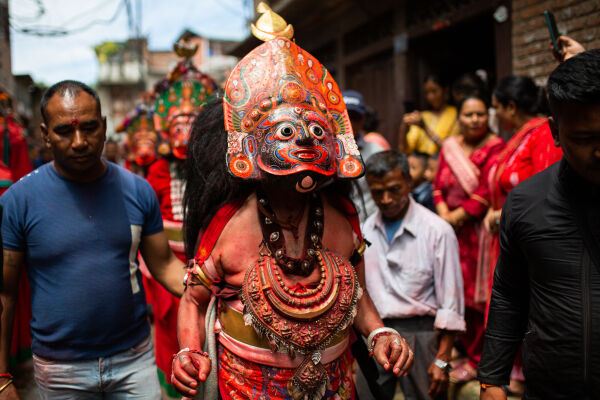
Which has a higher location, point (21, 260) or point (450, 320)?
point (21, 260)

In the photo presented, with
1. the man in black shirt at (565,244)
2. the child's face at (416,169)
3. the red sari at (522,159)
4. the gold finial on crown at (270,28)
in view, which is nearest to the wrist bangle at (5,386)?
the gold finial on crown at (270,28)

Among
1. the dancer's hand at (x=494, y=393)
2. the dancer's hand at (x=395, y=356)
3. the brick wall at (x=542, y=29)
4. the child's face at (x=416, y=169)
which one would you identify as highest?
the brick wall at (x=542, y=29)

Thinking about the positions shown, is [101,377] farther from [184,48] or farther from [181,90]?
[184,48]

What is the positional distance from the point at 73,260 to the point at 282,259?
111 cm

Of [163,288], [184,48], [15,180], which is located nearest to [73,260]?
[163,288]

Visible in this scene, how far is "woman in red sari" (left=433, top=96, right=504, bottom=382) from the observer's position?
384 centimetres

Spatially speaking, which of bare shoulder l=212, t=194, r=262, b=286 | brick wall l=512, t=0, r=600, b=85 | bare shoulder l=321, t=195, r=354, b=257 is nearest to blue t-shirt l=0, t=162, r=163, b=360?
bare shoulder l=212, t=194, r=262, b=286

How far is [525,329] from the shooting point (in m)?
1.88

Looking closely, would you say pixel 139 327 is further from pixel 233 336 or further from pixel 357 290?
pixel 357 290

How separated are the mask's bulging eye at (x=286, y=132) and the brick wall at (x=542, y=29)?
345 centimetres

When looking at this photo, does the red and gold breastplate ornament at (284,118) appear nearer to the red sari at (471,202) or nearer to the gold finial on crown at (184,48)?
the red sari at (471,202)

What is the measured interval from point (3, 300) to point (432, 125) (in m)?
4.40

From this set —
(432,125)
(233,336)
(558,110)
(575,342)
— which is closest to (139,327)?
(233,336)

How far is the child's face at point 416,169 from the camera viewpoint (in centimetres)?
488
